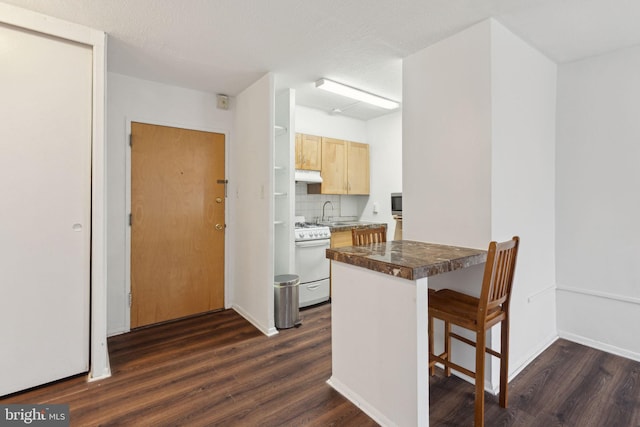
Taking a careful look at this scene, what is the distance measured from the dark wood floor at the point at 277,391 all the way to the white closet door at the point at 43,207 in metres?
0.28

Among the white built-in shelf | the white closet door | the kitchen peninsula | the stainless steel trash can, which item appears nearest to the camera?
the kitchen peninsula

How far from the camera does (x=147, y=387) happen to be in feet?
6.72

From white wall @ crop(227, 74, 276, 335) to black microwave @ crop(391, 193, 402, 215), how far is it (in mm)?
1782

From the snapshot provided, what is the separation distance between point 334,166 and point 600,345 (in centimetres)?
319

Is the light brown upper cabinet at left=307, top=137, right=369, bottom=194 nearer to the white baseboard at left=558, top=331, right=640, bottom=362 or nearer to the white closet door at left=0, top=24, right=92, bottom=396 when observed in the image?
the white closet door at left=0, top=24, right=92, bottom=396

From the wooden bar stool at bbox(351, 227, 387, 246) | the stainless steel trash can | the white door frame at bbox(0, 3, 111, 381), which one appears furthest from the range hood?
the white door frame at bbox(0, 3, 111, 381)

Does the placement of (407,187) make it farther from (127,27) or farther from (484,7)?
(127,27)

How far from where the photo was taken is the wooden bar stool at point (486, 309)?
5.14 feet

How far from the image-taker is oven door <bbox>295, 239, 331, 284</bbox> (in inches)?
135

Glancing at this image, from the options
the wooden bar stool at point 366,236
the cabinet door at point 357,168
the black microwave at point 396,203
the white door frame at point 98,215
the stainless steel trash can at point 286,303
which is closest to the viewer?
the white door frame at point 98,215

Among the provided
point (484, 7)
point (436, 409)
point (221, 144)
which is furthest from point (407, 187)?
point (221, 144)

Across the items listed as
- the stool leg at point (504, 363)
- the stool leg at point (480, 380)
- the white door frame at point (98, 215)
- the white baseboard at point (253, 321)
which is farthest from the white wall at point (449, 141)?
the white door frame at point (98, 215)

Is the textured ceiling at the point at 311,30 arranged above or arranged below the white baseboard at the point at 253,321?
above

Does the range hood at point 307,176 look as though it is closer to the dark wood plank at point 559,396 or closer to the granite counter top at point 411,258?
the granite counter top at point 411,258
